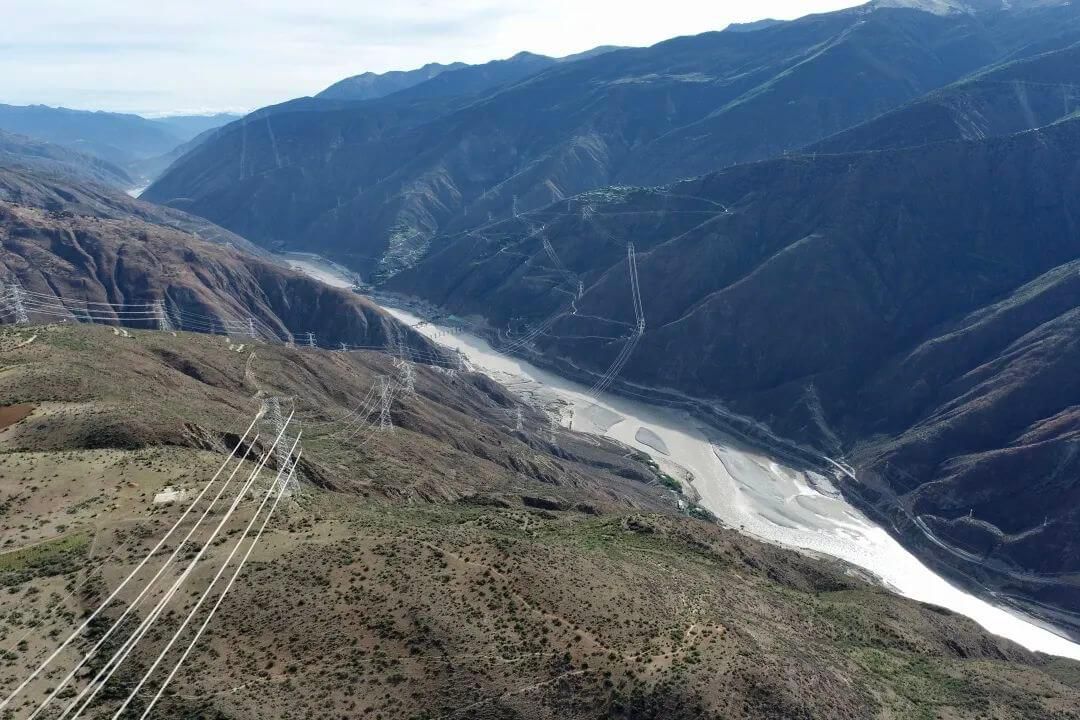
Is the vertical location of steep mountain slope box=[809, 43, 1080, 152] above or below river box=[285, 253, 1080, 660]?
above

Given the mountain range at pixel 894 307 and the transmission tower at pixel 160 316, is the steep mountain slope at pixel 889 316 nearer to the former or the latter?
the mountain range at pixel 894 307

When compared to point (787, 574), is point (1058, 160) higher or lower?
higher

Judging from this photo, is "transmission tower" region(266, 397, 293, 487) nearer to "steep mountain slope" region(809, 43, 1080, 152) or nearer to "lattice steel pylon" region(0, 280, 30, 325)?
"lattice steel pylon" region(0, 280, 30, 325)

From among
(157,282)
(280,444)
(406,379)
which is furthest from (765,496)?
(157,282)

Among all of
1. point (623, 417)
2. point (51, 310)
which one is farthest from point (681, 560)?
point (51, 310)

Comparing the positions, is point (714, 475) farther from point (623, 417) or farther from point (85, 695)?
point (85, 695)

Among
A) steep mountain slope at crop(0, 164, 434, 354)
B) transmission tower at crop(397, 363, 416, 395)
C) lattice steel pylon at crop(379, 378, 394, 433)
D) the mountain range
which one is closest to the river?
the mountain range

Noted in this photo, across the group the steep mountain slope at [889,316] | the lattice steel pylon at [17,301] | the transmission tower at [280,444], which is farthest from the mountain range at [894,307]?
the lattice steel pylon at [17,301]
